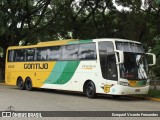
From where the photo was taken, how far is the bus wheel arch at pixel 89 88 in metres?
22.4

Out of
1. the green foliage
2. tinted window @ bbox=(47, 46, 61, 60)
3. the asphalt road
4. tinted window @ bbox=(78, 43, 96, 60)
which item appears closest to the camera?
the asphalt road

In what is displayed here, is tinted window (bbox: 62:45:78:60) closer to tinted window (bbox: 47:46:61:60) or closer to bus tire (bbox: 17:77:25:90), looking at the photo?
tinted window (bbox: 47:46:61:60)

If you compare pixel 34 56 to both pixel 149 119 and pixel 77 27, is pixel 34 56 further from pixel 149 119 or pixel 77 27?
pixel 149 119

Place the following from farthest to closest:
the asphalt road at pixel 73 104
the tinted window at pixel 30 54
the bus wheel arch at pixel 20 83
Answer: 1. the bus wheel arch at pixel 20 83
2. the tinted window at pixel 30 54
3. the asphalt road at pixel 73 104

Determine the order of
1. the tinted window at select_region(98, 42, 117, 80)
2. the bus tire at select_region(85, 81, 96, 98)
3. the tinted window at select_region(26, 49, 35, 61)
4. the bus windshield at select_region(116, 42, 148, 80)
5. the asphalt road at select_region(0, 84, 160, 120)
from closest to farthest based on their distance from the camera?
the asphalt road at select_region(0, 84, 160, 120) < the bus windshield at select_region(116, 42, 148, 80) < the tinted window at select_region(98, 42, 117, 80) < the bus tire at select_region(85, 81, 96, 98) < the tinted window at select_region(26, 49, 35, 61)

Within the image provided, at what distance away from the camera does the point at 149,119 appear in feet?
43.6

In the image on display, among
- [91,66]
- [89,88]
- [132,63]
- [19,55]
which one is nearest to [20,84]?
[19,55]

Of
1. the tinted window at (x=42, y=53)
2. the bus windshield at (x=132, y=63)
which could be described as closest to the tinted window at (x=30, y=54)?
the tinted window at (x=42, y=53)

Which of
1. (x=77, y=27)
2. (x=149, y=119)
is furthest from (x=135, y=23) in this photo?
(x=149, y=119)

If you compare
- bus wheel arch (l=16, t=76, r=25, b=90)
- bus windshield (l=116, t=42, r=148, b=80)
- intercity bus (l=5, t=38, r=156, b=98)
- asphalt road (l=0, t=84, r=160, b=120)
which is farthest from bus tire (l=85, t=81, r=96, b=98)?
bus wheel arch (l=16, t=76, r=25, b=90)

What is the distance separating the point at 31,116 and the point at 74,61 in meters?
10.9

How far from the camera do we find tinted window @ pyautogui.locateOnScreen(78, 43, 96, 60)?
22.7 m

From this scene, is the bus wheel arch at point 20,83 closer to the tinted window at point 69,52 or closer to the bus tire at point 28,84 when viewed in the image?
A: the bus tire at point 28,84

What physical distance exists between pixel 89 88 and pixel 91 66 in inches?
48.9
